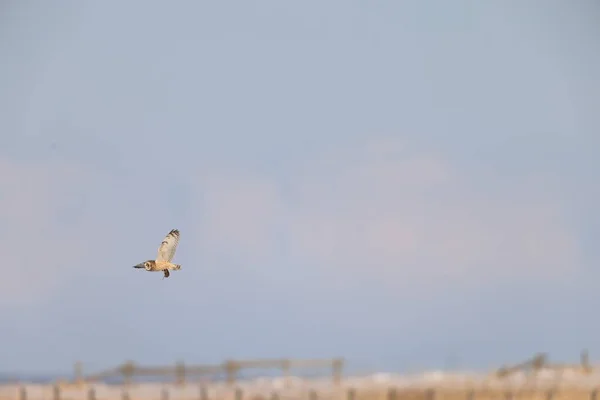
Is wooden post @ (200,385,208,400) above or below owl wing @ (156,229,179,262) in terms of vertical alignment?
below

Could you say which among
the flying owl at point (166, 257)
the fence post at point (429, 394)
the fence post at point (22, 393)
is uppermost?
the flying owl at point (166, 257)

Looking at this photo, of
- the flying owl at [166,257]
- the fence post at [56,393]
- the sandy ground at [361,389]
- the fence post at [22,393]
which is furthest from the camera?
the sandy ground at [361,389]

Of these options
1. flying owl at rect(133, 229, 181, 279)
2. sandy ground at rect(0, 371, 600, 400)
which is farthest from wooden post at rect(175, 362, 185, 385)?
flying owl at rect(133, 229, 181, 279)

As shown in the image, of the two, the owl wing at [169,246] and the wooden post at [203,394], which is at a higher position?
the owl wing at [169,246]

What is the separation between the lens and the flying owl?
39188 millimetres

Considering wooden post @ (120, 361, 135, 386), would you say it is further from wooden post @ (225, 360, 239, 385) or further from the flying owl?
the flying owl

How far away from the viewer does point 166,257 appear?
1575 inches

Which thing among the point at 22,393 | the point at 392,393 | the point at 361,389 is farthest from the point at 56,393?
the point at 392,393

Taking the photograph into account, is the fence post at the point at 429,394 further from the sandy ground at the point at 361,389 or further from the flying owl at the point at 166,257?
the flying owl at the point at 166,257

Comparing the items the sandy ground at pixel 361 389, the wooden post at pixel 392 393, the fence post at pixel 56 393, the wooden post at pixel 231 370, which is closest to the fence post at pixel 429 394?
the sandy ground at pixel 361 389

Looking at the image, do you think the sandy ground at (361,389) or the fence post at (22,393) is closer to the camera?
the fence post at (22,393)

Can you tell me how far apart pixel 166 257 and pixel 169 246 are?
0.47 metres

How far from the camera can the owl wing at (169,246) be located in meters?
39.9

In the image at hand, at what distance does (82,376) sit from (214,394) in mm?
5976
